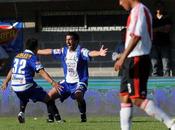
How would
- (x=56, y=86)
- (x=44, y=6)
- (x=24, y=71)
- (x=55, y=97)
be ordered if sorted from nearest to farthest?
(x=56, y=86), (x=24, y=71), (x=55, y=97), (x=44, y=6)

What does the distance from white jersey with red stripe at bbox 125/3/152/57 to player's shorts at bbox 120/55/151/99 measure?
0.27 feet

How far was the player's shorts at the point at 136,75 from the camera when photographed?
27.6ft

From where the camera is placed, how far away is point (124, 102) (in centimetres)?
855

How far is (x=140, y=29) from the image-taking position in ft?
27.2

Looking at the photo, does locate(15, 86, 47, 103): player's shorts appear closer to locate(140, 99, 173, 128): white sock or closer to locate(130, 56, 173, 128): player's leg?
locate(130, 56, 173, 128): player's leg

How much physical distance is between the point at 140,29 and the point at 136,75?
0.56 metres

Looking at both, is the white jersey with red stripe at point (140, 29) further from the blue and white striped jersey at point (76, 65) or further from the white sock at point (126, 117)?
the blue and white striped jersey at point (76, 65)

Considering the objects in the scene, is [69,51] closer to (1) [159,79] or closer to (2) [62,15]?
(1) [159,79]

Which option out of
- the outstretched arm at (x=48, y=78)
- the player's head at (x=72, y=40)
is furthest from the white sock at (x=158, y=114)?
the player's head at (x=72, y=40)

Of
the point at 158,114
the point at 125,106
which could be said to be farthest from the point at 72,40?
the point at 158,114

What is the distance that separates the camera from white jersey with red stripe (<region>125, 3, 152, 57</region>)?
832cm

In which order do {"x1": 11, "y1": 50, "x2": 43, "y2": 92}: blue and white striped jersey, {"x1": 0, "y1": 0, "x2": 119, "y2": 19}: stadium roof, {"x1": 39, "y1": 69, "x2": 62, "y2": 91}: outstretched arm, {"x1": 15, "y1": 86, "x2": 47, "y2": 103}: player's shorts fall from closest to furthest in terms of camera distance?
{"x1": 39, "y1": 69, "x2": 62, "y2": 91}: outstretched arm, {"x1": 11, "y1": 50, "x2": 43, "y2": 92}: blue and white striped jersey, {"x1": 15, "y1": 86, "x2": 47, "y2": 103}: player's shorts, {"x1": 0, "y1": 0, "x2": 119, "y2": 19}: stadium roof

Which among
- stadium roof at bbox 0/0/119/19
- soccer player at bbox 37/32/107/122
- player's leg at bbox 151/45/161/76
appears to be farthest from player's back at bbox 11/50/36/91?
stadium roof at bbox 0/0/119/19

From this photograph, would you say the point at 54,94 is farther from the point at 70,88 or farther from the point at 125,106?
the point at 125,106
